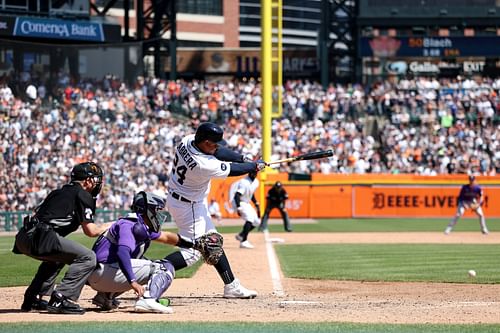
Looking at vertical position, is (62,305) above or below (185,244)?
below

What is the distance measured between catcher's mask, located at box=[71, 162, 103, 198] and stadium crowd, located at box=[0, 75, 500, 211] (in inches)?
784

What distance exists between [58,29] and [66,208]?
2840cm

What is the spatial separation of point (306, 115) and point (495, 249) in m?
20.3

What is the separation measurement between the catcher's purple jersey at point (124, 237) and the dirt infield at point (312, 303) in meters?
0.60

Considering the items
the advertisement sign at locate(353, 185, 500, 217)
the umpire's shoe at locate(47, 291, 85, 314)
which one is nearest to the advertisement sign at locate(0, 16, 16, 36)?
the advertisement sign at locate(353, 185, 500, 217)

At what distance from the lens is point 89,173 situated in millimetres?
9961

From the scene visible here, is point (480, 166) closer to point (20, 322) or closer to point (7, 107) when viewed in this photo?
point (7, 107)

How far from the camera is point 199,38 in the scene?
213ft

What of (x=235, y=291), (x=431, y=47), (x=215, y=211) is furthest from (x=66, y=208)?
(x=431, y=47)

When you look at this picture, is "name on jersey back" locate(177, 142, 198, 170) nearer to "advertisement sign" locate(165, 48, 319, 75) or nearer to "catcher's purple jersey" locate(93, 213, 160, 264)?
"catcher's purple jersey" locate(93, 213, 160, 264)

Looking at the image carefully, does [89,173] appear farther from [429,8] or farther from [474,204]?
[429,8]

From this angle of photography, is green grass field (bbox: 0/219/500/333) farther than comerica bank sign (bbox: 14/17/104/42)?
No

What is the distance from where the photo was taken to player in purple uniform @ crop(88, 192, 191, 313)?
9.85 meters

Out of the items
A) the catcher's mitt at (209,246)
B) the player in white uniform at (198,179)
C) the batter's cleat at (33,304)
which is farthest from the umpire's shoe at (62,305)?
the catcher's mitt at (209,246)
